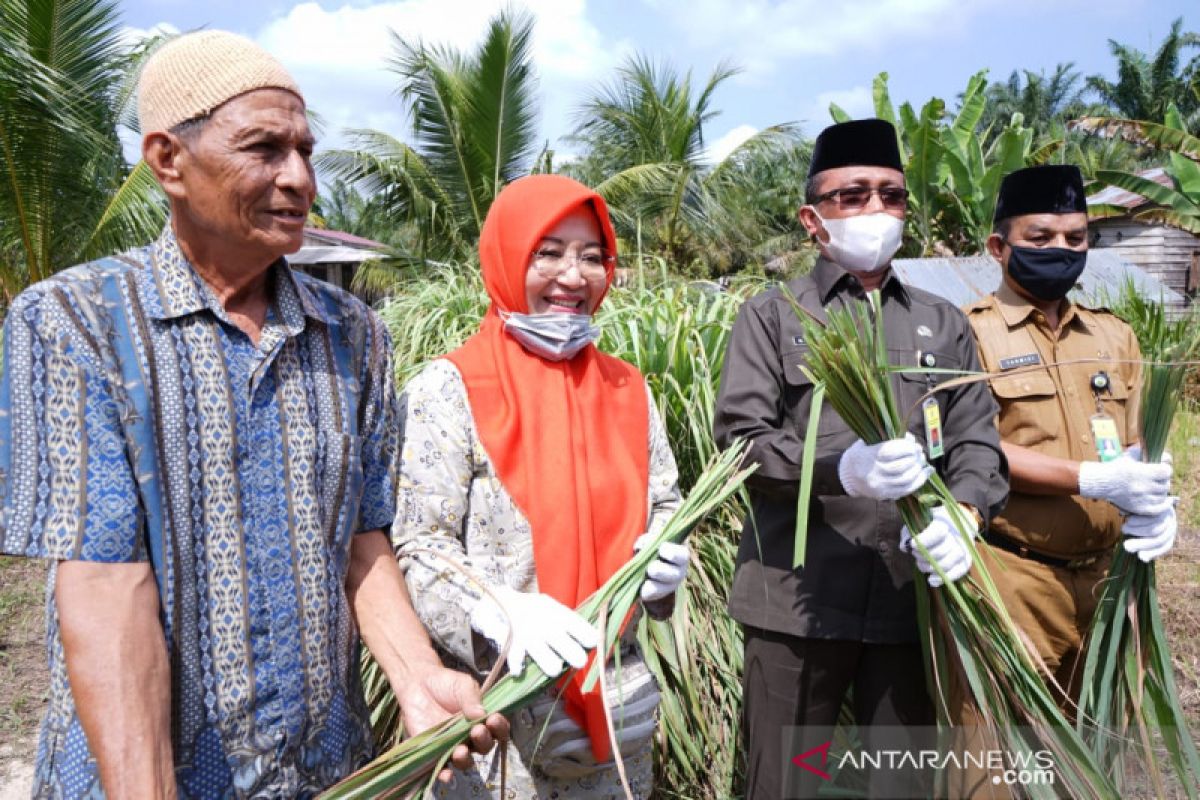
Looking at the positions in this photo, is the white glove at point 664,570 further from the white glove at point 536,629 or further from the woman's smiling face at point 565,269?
the woman's smiling face at point 565,269

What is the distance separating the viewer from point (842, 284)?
92.9 inches

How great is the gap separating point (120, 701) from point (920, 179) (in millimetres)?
14113

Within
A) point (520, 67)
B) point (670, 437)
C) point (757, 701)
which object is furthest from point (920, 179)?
point (757, 701)

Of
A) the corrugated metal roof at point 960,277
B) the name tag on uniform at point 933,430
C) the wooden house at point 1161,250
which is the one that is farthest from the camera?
the wooden house at point 1161,250

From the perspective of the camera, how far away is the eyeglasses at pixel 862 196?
2311mm

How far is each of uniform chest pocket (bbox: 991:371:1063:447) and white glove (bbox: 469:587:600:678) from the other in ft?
5.11

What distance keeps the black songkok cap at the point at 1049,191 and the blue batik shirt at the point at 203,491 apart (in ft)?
7.02

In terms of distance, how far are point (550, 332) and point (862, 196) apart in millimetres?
950

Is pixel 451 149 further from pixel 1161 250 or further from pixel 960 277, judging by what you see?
pixel 1161 250

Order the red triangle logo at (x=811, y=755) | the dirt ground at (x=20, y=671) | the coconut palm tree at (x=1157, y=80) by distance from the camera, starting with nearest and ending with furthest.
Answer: the red triangle logo at (x=811, y=755) → the dirt ground at (x=20, y=671) → the coconut palm tree at (x=1157, y=80)

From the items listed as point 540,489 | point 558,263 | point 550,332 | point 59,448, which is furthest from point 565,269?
point 59,448

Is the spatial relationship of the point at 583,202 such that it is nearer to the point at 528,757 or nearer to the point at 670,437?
the point at 528,757

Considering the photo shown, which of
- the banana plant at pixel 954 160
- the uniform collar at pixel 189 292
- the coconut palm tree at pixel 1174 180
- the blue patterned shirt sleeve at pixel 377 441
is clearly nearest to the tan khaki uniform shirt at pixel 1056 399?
the blue patterned shirt sleeve at pixel 377 441

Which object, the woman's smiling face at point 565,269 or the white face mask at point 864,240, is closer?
the woman's smiling face at point 565,269
